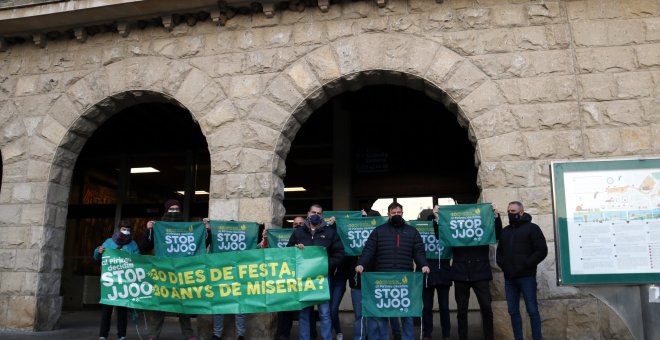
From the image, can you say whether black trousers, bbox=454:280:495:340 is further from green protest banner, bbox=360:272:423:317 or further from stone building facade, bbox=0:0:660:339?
green protest banner, bbox=360:272:423:317

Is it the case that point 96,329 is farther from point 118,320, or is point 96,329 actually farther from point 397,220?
point 397,220

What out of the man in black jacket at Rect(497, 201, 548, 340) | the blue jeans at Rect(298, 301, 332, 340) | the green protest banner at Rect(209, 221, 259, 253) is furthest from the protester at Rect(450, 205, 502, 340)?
the green protest banner at Rect(209, 221, 259, 253)

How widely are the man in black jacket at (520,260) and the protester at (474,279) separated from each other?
0.23 m

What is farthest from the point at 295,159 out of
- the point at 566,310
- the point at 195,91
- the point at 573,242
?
the point at 573,242

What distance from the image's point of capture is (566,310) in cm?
787

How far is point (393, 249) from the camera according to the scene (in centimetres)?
753

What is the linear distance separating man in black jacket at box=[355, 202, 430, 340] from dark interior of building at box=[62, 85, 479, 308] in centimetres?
509

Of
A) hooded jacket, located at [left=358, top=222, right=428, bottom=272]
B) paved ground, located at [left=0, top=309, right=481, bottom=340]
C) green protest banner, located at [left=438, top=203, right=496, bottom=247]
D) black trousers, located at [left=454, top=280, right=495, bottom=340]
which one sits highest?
green protest banner, located at [left=438, top=203, right=496, bottom=247]

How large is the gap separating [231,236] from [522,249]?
4.31m

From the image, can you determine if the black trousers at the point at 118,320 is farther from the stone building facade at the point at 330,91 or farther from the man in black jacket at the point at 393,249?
the man in black jacket at the point at 393,249

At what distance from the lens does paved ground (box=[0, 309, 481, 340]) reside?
9.18m

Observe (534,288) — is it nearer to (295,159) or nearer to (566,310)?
(566,310)

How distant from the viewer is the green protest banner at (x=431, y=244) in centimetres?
825

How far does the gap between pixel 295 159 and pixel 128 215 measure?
4.80m
